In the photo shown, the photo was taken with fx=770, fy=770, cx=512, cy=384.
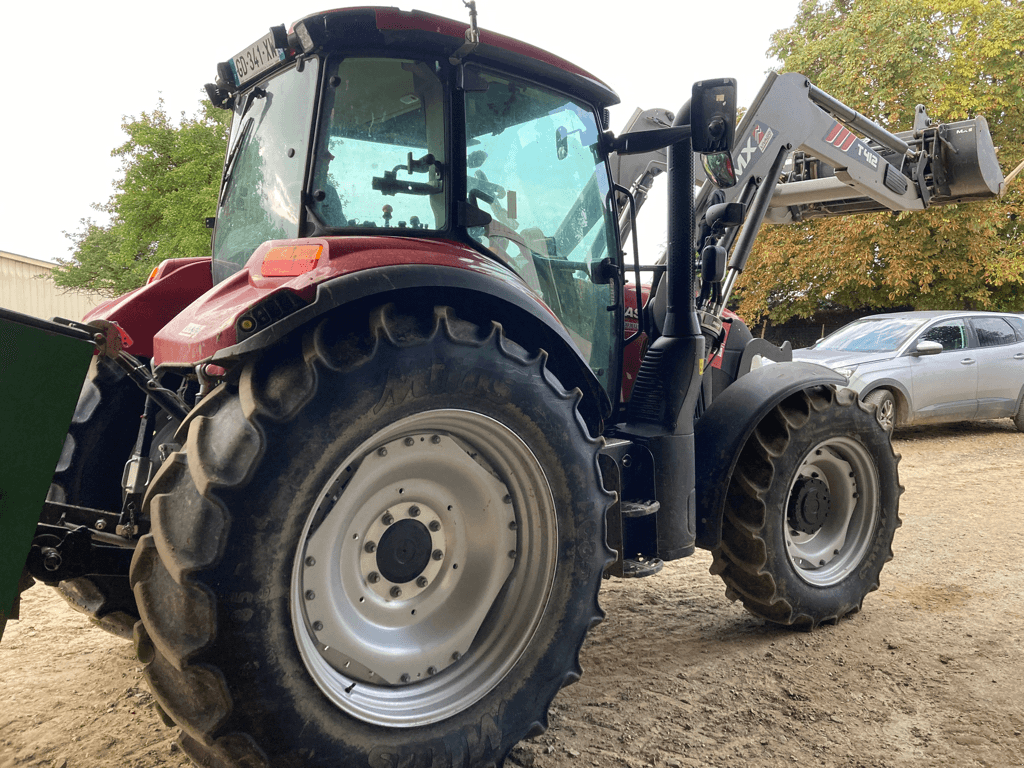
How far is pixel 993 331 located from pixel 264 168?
35.7 ft

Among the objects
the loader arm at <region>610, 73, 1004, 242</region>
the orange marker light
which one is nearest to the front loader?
the orange marker light

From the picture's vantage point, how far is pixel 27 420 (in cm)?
198

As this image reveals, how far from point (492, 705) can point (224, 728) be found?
87 cm

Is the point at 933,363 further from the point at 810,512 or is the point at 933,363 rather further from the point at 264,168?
the point at 264,168

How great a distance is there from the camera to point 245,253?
10.3 feet

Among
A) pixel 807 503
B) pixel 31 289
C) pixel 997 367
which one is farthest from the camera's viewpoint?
pixel 31 289

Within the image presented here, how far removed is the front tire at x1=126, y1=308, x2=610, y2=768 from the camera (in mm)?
1941

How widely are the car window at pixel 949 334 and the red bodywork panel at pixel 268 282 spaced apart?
31.1ft

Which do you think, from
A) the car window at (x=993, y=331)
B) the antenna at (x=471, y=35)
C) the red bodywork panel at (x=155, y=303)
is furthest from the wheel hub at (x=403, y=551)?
the car window at (x=993, y=331)

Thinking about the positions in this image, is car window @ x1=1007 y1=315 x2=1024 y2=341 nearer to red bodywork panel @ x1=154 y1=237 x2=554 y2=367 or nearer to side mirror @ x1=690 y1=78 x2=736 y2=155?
side mirror @ x1=690 y1=78 x2=736 y2=155

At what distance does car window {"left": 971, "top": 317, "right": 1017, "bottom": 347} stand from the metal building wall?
34770 mm

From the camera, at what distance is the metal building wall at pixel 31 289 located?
114 ft

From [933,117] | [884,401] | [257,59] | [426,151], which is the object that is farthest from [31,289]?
[426,151]

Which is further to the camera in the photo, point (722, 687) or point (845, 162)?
point (845, 162)
